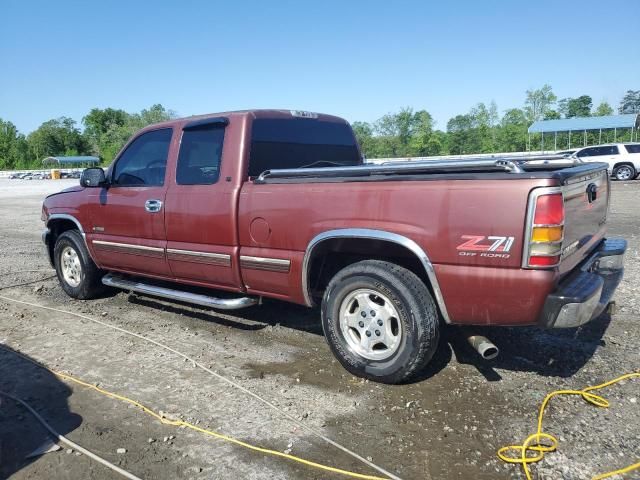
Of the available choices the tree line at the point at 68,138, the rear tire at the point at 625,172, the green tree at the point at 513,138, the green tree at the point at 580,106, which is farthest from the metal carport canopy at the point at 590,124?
the tree line at the point at 68,138

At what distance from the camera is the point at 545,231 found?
3.00 metres

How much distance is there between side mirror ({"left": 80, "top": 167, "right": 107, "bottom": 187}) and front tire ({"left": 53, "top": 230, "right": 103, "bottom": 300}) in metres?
0.79

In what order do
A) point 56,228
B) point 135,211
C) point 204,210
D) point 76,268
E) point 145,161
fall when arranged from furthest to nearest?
point 56,228 → point 76,268 → point 145,161 → point 135,211 → point 204,210

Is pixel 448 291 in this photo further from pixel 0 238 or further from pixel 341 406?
pixel 0 238

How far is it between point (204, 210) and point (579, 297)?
2.97 m

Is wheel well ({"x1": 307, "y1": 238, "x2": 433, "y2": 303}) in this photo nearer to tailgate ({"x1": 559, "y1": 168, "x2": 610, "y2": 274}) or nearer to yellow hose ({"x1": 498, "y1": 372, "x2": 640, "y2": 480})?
tailgate ({"x1": 559, "y1": 168, "x2": 610, "y2": 274})

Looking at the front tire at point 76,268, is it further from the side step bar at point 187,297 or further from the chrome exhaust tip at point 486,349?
the chrome exhaust tip at point 486,349

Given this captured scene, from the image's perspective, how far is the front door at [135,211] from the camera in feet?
16.6

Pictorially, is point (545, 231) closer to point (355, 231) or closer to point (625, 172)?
point (355, 231)

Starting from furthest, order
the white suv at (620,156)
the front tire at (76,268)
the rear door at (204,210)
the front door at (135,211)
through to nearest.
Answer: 1. the white suv at (620,156)
2. the front tire at (76,268)
3. the front door at (135,211)
4. the rear door at (204,210)

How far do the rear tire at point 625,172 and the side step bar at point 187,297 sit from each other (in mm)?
23686

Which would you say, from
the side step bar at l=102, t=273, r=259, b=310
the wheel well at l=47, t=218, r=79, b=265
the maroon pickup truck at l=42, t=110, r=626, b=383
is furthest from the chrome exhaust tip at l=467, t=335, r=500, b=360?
the wheel well at l=47, t=218, r=79, b=265

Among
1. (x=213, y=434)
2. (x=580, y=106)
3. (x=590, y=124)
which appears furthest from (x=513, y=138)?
(x=213, y=434)

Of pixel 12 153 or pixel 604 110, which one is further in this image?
pixel 12 153
